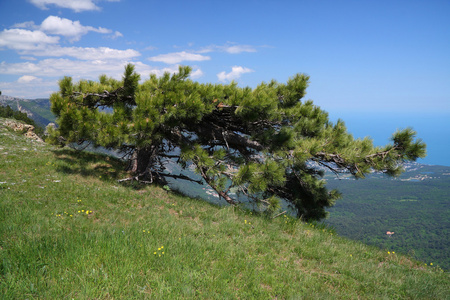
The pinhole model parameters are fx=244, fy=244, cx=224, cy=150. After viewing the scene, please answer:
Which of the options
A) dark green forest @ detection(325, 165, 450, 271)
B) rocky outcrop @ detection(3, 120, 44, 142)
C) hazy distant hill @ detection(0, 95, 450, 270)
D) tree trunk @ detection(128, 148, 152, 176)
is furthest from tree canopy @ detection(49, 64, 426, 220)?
dark green forest @ detection(325, 165, 450, 271)

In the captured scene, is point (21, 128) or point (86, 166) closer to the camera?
point (86, 166)

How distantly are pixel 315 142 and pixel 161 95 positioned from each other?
18.9ft

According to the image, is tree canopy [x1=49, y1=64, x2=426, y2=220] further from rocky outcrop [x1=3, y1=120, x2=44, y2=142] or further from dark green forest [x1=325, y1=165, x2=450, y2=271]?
dark green forest [x1=325, y1=165, x2=450, y2=271]

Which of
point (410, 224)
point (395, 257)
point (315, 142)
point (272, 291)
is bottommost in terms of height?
point (410, 224)

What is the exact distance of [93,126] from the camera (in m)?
8.80

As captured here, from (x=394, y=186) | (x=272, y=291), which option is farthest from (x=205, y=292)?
(x=394, y=186)

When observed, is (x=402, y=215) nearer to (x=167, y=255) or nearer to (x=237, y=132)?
(x=237, y=132)

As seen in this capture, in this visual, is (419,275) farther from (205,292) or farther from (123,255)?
(123,255)

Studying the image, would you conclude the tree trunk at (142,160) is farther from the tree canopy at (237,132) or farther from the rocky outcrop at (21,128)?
the rocky outcrop at (21,128)

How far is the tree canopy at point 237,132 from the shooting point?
28.0 feet

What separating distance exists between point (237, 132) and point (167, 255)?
742 centimetres

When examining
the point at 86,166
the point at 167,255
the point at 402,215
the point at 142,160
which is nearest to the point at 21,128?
the point at 86,166

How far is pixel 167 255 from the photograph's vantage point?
4410 millimetres

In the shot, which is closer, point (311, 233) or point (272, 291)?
point (272, 291)
